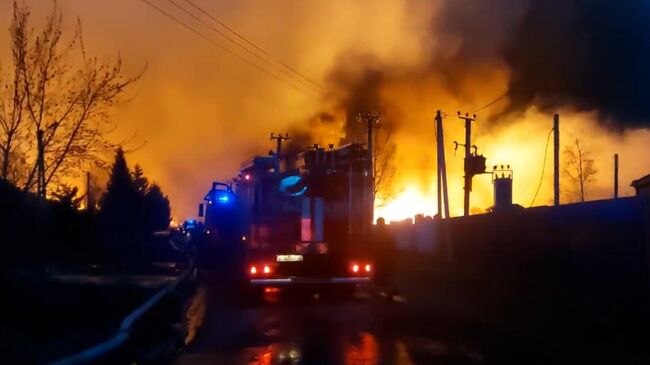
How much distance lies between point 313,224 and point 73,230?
487 inches

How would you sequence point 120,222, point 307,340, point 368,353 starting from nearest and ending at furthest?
point 368,353
point 307,340
point 120,222

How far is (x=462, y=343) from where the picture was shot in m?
12.1

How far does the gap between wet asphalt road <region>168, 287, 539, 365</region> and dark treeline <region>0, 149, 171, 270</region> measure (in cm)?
354

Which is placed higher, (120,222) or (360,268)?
(120,222)

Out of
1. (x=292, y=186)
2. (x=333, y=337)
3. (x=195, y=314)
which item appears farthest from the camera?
(x=292, y=186)

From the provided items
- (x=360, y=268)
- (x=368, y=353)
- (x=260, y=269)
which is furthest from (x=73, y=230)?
(x=368, y=353)

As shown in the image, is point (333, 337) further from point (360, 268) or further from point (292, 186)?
point (292, 186)

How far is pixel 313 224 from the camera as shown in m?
19.6

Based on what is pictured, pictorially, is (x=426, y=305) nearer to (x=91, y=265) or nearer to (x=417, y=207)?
(x=91, y=265)

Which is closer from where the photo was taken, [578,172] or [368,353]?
[368,353]

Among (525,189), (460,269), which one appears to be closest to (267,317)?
(460,269)

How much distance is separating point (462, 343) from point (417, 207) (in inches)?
1333

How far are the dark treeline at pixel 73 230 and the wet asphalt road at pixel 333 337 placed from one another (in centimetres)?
354

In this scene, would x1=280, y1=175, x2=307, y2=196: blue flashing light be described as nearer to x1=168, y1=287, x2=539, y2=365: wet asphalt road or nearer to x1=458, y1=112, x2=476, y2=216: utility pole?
x1=168, y1=287, x2=539, y2=365: wet asphalt road
